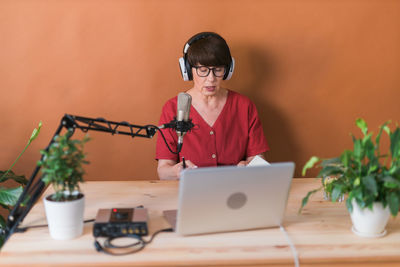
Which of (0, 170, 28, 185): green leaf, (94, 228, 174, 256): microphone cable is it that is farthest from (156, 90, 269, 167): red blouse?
(94, 228, 174, 256): microphone cable

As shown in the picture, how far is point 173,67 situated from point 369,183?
1679mm

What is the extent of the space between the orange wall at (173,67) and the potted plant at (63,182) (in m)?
1.37

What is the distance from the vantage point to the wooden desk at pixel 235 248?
1342mm

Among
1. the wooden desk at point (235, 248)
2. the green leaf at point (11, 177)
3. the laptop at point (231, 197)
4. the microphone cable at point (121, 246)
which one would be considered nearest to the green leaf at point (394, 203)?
the wooden desk at point (235, 248)

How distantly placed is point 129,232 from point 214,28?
1687 mm

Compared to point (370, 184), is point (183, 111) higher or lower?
higher

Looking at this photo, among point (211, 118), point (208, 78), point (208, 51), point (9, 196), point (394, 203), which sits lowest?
point (9, 196)

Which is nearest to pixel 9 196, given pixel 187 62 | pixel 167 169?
pixel 167 169

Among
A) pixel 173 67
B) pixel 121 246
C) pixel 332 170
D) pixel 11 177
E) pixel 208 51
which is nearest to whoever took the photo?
pixel 121 246

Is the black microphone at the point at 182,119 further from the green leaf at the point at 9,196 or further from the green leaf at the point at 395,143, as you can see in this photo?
the green leaf at the point at 9,196

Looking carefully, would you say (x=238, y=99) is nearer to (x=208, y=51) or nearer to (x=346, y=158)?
(x=208, y=51)

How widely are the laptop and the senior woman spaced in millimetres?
853

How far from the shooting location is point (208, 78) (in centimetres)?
240

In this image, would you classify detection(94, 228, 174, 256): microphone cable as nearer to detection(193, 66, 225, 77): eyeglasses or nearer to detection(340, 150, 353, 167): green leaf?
detection(340, 150, 353, 167): green leaf
